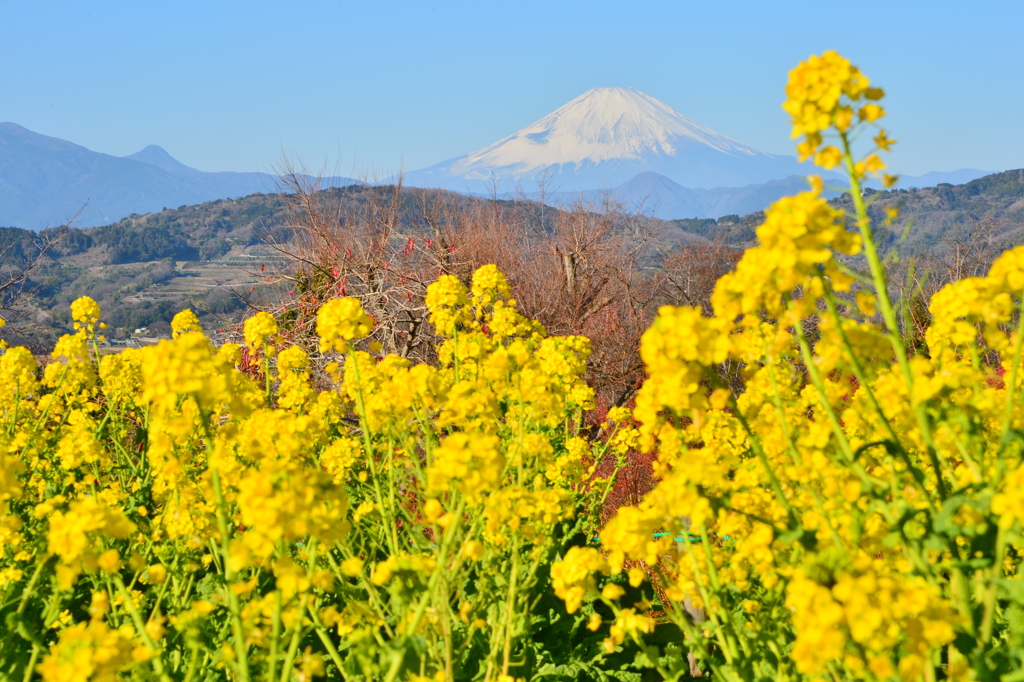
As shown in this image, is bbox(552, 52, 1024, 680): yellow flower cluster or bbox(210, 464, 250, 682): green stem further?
bbox(210, 464, 250, 682): green stem

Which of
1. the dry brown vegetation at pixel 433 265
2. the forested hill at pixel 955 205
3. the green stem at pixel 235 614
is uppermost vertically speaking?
the forested hill at pixel 955 205

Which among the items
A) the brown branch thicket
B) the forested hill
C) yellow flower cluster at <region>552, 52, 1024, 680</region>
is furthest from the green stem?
the forested hill

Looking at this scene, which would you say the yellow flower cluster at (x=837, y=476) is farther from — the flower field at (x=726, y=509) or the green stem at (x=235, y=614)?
the green stem at (x=235, y=614)

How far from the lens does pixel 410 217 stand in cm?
1245

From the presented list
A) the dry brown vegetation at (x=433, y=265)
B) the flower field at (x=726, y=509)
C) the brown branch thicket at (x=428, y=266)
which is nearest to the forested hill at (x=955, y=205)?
the dry brown vegetation at (x=433, y=265)

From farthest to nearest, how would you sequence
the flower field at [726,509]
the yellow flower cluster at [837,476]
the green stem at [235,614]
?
1. the green stem at [235,614]
2. the flower field at [726,509]
3. the yellow flower cluster at [837,476]

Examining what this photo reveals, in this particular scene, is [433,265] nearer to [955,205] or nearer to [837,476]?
[837,476]

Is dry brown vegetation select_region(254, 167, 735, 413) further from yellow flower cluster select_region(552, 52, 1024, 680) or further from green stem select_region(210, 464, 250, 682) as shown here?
green stem select_region(210, 464, 250, 682)

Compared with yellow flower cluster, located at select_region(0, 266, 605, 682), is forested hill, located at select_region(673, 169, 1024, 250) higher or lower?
higher

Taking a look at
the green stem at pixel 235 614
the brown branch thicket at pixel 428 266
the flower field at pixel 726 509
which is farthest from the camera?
the brown branch thicket at pixel 428 266

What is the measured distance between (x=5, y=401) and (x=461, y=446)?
14.9 feet

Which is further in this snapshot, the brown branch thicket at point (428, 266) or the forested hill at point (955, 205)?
the forested hill at point (955, 205)

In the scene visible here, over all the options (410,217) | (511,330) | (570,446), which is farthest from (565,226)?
(570,446)

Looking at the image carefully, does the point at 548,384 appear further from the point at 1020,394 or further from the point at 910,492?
the point at 1020,394
